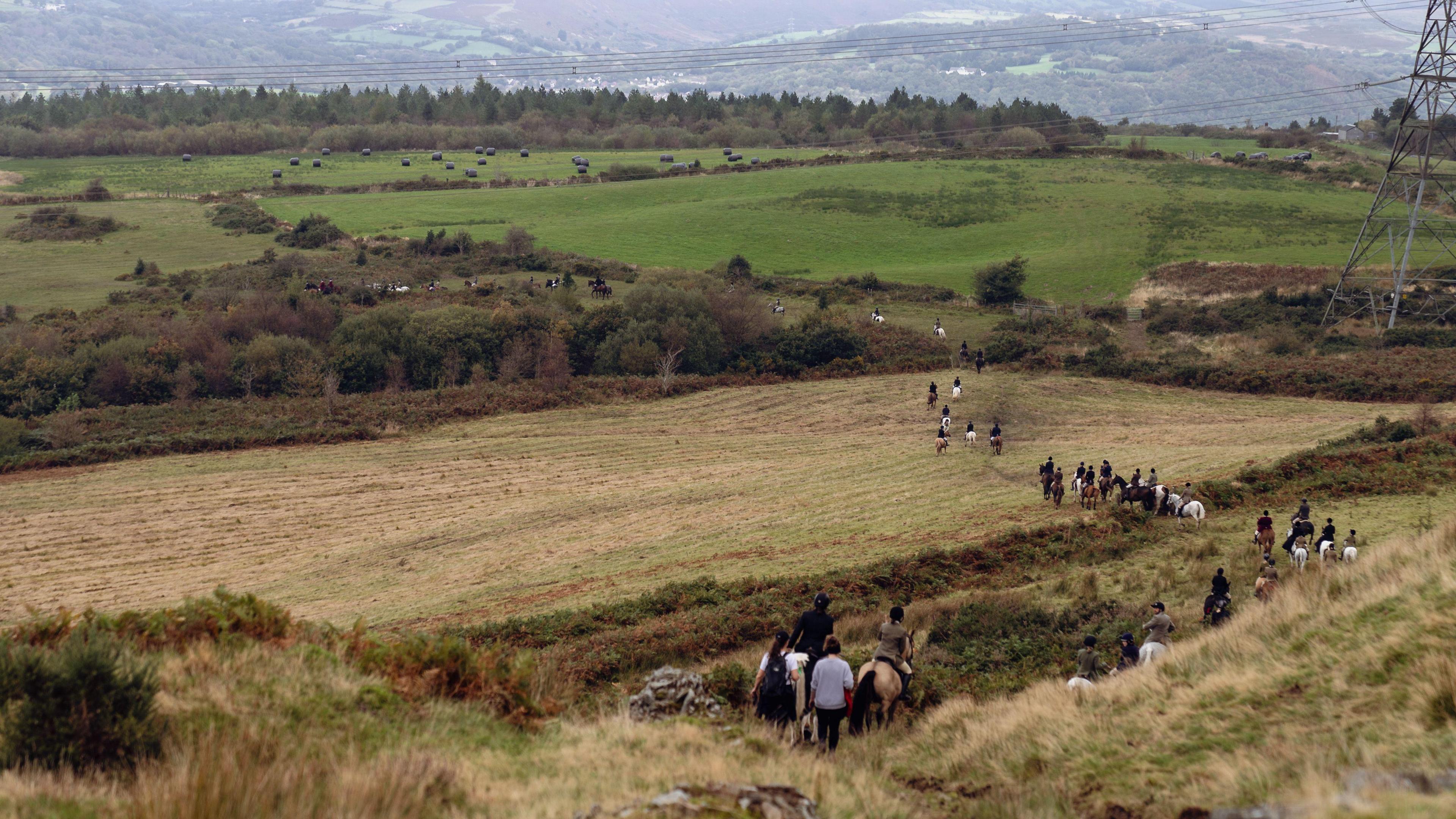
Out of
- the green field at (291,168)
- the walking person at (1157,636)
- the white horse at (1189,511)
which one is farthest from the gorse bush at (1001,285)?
the green field at (291,168)

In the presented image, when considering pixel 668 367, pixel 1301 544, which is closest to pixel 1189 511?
pixel 1301 544

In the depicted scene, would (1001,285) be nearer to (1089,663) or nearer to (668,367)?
(668,367)

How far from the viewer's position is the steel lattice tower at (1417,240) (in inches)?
1971

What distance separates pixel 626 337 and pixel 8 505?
28.7m

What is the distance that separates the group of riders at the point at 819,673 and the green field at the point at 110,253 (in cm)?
6740

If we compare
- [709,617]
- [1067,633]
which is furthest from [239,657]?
[1067,633]

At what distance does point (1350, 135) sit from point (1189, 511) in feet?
515

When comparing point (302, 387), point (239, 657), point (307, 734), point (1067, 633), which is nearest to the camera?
point (307, 734)

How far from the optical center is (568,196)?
103 meters

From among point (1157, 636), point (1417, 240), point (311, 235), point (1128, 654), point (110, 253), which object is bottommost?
point (1128, 654)

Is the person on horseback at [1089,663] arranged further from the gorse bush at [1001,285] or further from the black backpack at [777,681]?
the gorse bush at [1001,285]

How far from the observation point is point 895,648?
43.7 ft

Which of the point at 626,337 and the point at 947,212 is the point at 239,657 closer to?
the point at 626,337

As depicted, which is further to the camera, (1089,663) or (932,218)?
(932,218)
